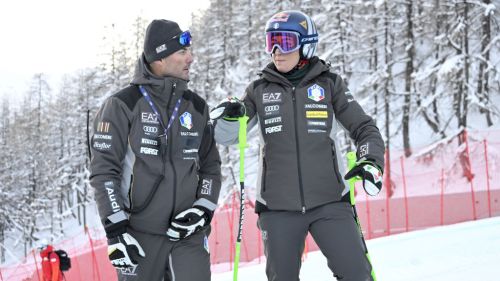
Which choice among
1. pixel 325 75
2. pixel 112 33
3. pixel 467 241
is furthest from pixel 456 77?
pixel 112 33

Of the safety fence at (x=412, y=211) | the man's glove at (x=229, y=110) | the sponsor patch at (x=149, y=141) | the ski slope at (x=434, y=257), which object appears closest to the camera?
the sponsor patch at (x=149, y=141)

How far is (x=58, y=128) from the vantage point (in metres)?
55.1

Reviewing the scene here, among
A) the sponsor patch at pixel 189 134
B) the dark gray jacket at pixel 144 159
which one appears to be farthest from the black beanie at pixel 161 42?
the sponsor patch at pixel 189 134

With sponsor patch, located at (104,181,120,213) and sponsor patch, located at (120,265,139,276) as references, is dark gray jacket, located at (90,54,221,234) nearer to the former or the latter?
sponsor patch, located at (104,181,120,213)

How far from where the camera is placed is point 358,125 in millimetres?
3951

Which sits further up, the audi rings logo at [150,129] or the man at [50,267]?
the audi rings logo at [150,129]

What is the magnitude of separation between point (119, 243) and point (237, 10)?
3926 centimetres

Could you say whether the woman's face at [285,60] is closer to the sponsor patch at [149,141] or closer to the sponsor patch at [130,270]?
the sponsor patch at [149,141]

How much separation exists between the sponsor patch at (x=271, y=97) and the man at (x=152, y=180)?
24.4 inches

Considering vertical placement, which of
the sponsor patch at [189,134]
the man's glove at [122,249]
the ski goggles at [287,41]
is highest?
the ski goggles at [287,41]

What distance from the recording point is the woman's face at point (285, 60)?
4145 mm

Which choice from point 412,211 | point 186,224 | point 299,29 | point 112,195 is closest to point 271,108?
point 299,29

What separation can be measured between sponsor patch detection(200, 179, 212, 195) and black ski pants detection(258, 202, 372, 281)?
484mm

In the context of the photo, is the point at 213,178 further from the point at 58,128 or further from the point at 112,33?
the point at 58,128
